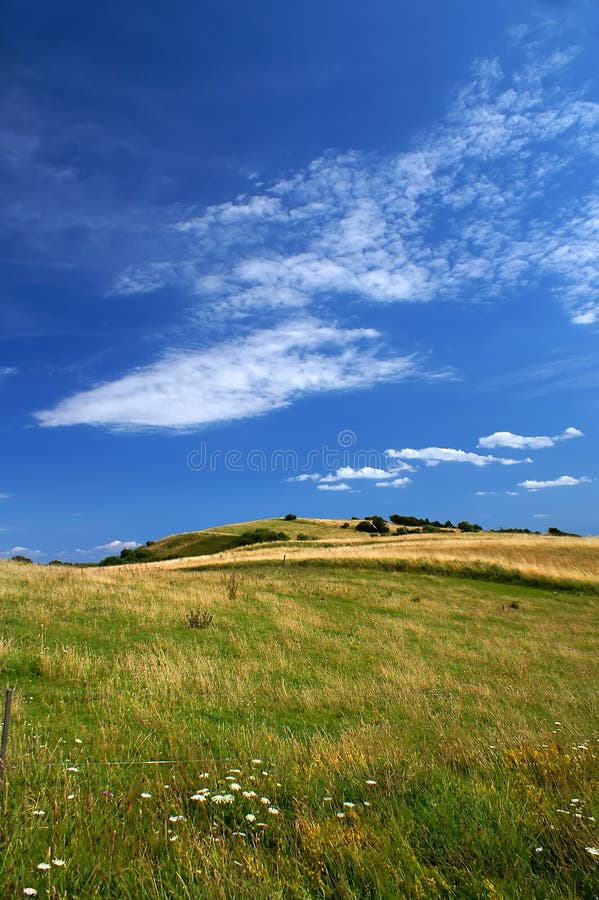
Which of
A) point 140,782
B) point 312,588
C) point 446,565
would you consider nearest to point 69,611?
point 140,782

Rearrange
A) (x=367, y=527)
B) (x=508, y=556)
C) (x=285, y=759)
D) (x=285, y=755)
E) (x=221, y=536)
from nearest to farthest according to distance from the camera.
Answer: (x=285, y=759)
(x=285, y=755)
(x=508, y=556)
(x=221, y=536)
(x=367, y=527)

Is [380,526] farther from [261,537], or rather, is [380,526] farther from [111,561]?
[111,561]

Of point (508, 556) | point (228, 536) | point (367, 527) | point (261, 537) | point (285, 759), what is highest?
point (367, 527)

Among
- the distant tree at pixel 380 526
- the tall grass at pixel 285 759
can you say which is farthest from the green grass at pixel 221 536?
the tall grass at pixel 285 759

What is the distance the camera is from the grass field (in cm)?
438

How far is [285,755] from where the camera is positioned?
7387 mm

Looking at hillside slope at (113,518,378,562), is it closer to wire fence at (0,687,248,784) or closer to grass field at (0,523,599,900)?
grass field at (0,523,599,900)

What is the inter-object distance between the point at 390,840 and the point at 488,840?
2.75 ft

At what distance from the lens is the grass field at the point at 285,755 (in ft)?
14.4

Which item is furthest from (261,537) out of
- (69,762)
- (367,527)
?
(69,762)

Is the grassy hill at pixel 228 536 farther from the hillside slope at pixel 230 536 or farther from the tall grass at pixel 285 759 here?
the tall grass at pixel 285 759

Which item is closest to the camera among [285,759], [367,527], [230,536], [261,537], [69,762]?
[69,762]

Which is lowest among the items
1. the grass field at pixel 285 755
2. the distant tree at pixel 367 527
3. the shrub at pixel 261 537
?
the grass field at pixel 285 755

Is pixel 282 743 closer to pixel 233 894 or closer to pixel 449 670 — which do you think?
pixel 233 894
